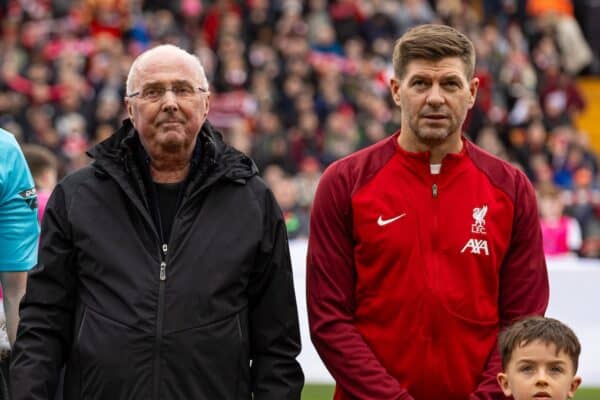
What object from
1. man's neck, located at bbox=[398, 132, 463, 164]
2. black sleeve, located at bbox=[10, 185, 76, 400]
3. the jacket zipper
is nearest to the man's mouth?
man's neck, located at bbox=[398, 132, 463, 164]

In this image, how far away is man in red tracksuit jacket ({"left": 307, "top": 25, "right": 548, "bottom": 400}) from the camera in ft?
17.9

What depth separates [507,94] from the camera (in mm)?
22703

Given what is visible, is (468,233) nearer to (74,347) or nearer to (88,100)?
(74,347)

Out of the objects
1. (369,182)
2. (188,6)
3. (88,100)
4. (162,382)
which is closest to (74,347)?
(162,382)

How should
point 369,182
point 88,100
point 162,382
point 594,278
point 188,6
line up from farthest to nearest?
point 188,6 → point 88,100 → point 594,278 → point 369,182 → point 162,382

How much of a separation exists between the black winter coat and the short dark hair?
2.23ft

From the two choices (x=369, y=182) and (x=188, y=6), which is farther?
(x=188, y=6)

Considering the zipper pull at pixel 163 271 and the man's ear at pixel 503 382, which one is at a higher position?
the zipper pull at pixel 163 271

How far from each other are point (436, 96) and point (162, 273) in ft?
3.71

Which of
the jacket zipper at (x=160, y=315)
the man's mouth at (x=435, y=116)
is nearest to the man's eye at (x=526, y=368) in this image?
the man's mouth at (x=435, y=116)

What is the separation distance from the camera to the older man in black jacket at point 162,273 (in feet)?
17.4

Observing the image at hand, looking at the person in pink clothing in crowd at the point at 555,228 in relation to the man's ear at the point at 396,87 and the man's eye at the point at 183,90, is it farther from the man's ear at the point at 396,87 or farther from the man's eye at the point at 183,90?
the man's eye at the point at 183,90

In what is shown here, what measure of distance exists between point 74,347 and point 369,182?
3.91ft

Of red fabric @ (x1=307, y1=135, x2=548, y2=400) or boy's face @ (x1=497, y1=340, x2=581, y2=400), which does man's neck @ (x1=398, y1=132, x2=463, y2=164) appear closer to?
red fabric @ (x1=307, y1=135, x2=548, y2=400)
